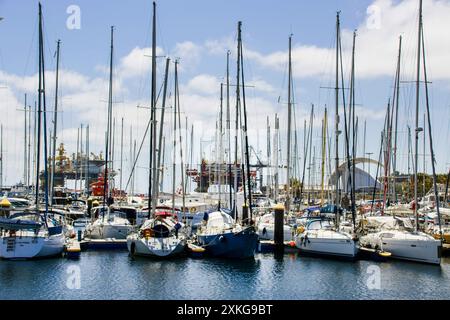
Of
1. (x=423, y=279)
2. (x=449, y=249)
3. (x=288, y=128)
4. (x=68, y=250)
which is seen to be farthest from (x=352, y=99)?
(x=68, y=250)

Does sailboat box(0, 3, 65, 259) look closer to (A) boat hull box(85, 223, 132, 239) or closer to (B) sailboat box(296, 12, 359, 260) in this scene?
(A) boat hull box(85, 223, 132, 239)

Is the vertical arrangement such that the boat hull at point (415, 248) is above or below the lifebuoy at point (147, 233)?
below

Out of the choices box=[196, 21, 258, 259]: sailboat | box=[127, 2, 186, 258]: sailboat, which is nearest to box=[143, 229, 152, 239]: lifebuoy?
box=[127, 2, 186, 258]: sailboat

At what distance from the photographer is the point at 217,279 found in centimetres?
3011

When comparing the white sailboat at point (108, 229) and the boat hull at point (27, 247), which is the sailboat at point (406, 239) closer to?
the white sailboat at point (108, 229)

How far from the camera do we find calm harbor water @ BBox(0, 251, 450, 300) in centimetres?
2669

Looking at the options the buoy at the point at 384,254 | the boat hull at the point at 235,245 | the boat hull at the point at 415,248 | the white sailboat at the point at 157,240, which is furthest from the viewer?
the buoy at the point at 384,254

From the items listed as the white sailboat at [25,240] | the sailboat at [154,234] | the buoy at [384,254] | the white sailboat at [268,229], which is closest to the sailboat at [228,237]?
the sailboat at [154,234]

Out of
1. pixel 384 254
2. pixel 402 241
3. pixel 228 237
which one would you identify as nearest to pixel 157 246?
pixel 228 237

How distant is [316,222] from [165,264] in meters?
13.5

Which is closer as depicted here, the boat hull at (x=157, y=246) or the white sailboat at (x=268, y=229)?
the boat hull at (x=157, y=246)

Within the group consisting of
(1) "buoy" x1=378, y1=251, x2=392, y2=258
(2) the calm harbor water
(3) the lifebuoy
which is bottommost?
(2) the calm harbor water

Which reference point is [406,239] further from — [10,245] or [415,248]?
[10,245]

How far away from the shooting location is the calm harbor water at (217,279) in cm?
2669
